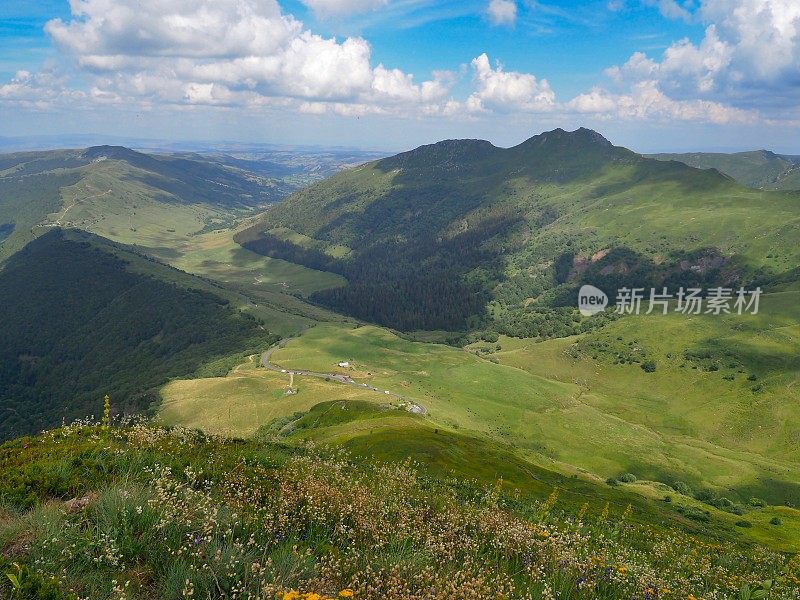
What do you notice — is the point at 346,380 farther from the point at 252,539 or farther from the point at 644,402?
the point at 252,539

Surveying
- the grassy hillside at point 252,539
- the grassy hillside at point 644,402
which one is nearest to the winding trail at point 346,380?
the grassy hillside at point 644,402

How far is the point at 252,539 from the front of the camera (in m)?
8.62

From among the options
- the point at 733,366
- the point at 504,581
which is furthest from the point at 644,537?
the point at 733,366

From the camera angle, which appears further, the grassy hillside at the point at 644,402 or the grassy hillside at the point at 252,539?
the grassy hillside at the point at 644,402

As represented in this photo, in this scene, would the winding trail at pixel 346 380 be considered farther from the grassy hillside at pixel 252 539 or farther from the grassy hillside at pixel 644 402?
the grassy hillside at pixel 252 539

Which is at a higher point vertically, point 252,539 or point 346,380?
point 252,539

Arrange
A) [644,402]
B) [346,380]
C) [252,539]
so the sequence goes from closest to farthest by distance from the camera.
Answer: [252,539] < [644,402] < [346,380]

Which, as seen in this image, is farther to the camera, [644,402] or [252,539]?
[644,402]

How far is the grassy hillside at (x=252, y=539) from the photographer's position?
25.4 ft

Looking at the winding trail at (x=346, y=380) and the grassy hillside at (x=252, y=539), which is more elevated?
the grassy hillside at (x=252, y=539)

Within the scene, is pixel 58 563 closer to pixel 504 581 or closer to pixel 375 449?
pixel 504 581

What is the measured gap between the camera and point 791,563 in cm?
2152

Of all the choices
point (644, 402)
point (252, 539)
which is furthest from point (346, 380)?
point (252, 539)

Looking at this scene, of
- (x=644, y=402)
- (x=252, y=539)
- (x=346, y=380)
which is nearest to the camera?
(x=252, y=539)
